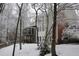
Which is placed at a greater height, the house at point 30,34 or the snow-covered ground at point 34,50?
the house at point 30,34

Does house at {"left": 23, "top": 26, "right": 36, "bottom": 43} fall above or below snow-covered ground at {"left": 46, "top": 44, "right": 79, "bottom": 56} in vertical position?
above

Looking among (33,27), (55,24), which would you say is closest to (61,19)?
(55,24)

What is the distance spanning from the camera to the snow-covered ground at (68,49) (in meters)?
2.01

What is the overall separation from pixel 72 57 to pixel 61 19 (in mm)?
568

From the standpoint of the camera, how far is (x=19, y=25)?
205 cm

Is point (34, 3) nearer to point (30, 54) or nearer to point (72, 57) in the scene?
point (30, 54)

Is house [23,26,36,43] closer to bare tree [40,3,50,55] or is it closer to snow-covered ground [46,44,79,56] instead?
bare tree [40,3,50,55]

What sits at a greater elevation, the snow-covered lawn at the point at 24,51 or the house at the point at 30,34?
the house at the point at 30,34

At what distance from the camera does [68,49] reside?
6.61 feet

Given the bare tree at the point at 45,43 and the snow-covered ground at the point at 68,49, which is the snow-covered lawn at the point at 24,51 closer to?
the bare tree at the point at 45,43

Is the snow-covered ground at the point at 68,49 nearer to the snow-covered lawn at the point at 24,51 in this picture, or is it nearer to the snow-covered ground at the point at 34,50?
the snow-covered ground at the point at 34,50

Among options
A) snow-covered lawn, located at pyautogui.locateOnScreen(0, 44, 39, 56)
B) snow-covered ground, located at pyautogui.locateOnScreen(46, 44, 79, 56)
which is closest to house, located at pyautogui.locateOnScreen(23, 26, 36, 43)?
snow-covered lawn, located at pyautogui.locateOnScreen(0, 44, 39, 56)

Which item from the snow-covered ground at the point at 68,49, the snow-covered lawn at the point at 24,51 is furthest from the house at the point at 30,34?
the snow-covered ground at the point at 68,49

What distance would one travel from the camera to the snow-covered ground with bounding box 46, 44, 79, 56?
6.58 feet
